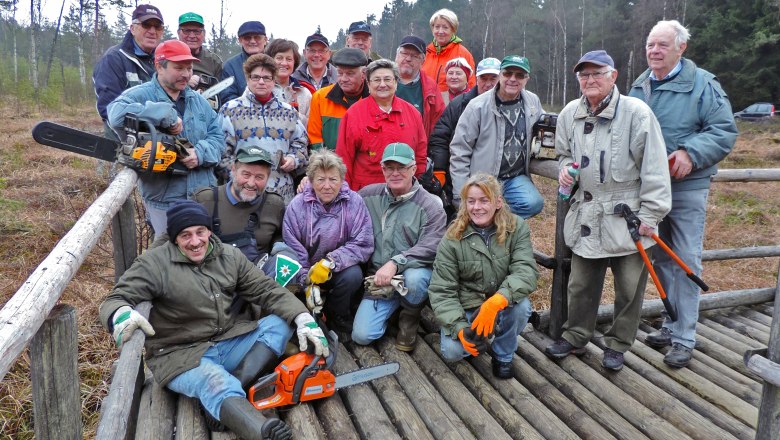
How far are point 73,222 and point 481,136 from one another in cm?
722

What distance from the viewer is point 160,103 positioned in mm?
3723

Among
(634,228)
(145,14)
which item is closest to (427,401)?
(634,228)

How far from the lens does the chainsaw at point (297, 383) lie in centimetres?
314

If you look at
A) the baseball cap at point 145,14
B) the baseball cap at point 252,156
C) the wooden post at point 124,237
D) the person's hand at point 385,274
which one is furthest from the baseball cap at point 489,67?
the wooden post at point 124,237

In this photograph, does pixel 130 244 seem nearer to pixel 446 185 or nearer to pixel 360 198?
pixel 360 198

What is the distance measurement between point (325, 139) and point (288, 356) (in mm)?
2255

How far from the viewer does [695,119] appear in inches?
146

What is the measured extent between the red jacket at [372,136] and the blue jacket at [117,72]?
5.72ft

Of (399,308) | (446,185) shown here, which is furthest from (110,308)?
(446,185)

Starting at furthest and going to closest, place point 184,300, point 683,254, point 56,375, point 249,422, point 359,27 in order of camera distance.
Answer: point 359,27
point 683,254
point 184,300
point 249,422
point 56,375

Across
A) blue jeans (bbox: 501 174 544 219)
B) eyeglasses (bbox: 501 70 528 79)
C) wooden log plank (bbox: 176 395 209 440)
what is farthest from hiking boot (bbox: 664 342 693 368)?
wooden log plank (bbox: 176 395 209 440)

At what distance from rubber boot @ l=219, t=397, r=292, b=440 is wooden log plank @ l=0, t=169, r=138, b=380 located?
1114 millimetres

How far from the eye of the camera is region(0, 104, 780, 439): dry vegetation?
4719 millimetres

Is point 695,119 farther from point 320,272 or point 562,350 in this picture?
point 320,272
